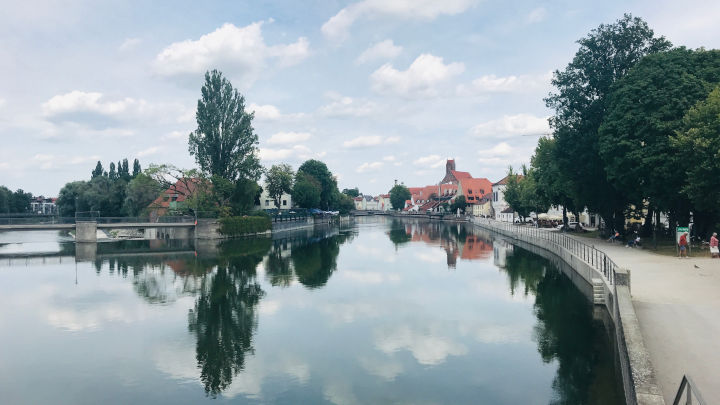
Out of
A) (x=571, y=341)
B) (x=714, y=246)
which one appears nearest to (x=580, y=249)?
(x=714, y=246)

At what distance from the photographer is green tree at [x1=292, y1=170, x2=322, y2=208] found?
108 meters

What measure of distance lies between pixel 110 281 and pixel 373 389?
2721 centimetres

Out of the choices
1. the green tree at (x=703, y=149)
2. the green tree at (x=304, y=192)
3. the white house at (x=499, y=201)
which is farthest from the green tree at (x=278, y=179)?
the green tree at (x=703, y=149)

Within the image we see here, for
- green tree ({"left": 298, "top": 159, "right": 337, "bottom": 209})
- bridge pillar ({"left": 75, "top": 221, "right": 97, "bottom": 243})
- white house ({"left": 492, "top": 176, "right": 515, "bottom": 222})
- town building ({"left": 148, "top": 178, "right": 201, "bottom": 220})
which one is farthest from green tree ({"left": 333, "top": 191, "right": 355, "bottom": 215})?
bridge pillar ({"left": 75, "top": 221, "right": 97, "bottom": 243})

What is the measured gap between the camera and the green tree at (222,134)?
219 feet

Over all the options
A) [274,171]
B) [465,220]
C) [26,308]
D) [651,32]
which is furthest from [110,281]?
[465,220]

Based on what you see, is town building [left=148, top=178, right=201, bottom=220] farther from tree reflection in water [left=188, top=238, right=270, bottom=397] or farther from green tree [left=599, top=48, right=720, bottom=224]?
green tree [left=599, top=48, right=720, bottom=224]

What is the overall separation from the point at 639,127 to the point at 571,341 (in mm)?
22904

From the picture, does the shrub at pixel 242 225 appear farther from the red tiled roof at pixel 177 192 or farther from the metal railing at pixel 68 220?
the red tiled roof at pixel 177 192

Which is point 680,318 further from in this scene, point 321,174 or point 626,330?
point 321,174

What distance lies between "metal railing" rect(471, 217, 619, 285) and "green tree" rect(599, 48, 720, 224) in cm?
596

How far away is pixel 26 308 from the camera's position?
87.1ft

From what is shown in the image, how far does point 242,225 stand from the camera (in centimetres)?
7388

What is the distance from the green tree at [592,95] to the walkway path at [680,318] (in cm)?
1585
